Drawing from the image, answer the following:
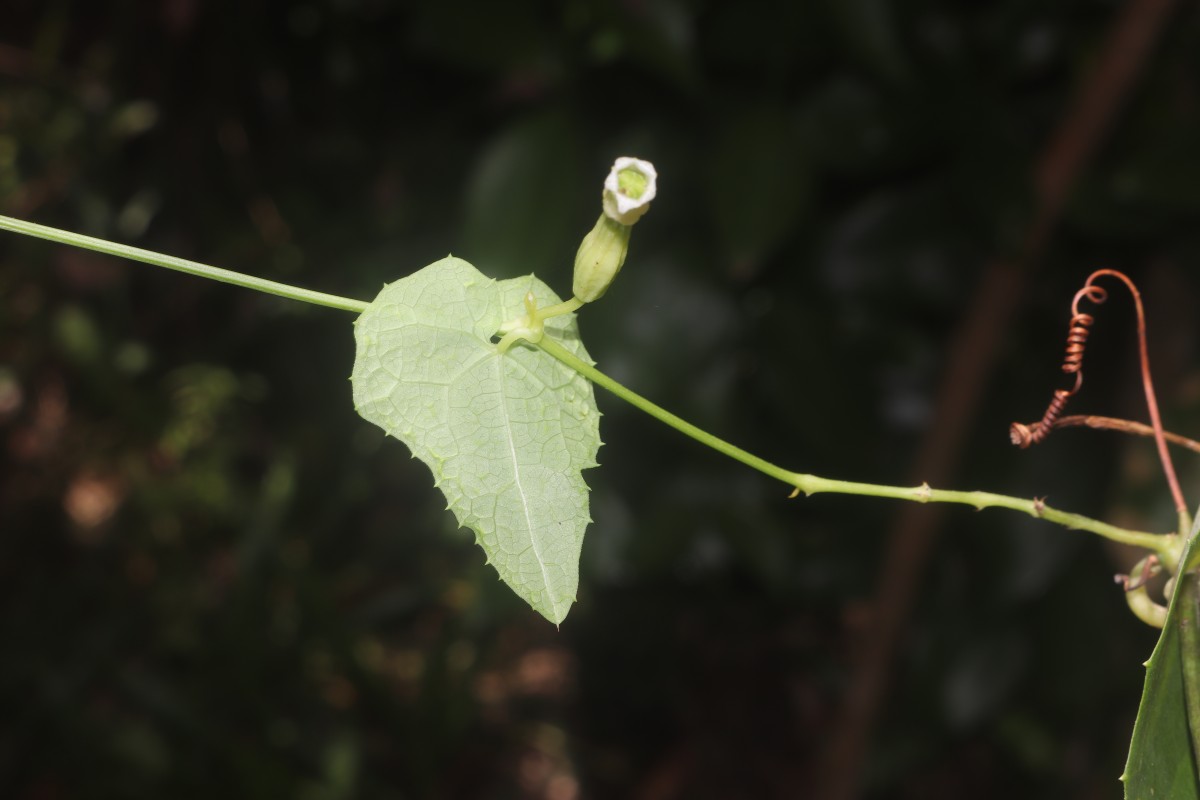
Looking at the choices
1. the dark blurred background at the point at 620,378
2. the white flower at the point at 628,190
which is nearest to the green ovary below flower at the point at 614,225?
the white flower at the point at 628,190

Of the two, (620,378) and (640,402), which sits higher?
(620,378)

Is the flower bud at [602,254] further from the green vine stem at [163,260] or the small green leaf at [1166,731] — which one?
the small green leaf at [1166,731]

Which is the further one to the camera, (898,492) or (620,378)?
(620,378)

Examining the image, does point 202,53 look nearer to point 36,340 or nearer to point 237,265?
point 237,265

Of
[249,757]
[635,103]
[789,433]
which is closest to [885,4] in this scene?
[635,103]

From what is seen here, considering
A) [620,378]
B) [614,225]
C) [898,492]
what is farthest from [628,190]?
[620,378]

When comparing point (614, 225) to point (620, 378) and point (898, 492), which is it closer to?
point (898, 492)
